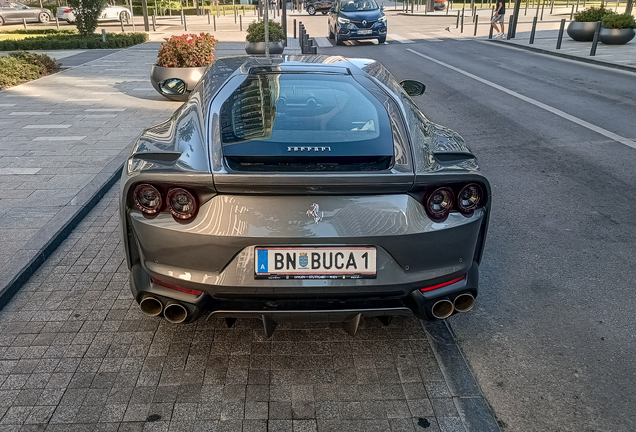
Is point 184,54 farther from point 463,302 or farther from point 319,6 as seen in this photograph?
point 319,6

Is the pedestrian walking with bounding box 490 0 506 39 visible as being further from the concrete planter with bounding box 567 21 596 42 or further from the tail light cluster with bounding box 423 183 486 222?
the tail light cluster with bounding box 423 183 486 222

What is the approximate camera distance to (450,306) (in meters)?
3.01

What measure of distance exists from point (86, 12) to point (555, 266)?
23648mm

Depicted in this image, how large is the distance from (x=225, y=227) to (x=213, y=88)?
4.40ft

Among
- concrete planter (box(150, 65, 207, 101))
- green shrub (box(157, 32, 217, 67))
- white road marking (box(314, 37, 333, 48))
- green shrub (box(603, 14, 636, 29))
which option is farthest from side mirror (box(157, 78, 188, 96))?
green shrub (box(603, 14, 636, 29))

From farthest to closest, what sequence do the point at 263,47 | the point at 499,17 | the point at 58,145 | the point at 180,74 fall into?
the point at 499,17
the point at 263,47
the point at 180,74
the point at 58,145

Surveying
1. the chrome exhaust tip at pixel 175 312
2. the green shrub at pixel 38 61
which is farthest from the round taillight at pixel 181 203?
the green shrub at pixel 38 61

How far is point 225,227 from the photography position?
2.72 meters

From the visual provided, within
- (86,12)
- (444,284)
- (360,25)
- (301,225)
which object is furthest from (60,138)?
(86,12)

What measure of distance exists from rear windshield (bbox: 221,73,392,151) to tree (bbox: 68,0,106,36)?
2217 cm

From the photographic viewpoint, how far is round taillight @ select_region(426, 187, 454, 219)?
286 centimetres

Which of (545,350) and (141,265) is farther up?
(141,265)

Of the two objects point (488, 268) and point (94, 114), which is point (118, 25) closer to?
point (94, 114)

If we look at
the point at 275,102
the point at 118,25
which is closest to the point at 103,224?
the point at 275,102
